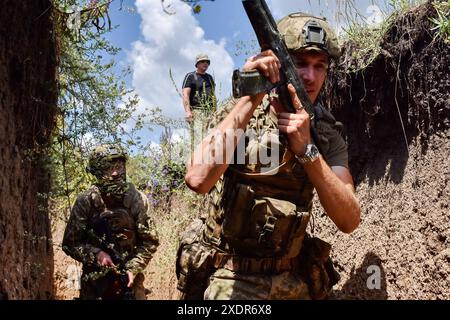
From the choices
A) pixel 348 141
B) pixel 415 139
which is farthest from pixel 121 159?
Result: pixel 415 139

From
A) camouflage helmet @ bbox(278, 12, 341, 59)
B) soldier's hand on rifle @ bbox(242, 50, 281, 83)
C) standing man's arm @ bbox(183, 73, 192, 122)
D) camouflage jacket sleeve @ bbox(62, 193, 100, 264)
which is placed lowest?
camouflage jacket sleeve @ bbox(62, 193, 100, 264)

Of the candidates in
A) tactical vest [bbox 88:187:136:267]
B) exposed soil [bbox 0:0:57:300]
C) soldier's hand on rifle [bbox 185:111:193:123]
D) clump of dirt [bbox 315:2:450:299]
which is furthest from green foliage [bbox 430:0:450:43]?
soldier's hand on rifle [bbox 185:111:193:123]

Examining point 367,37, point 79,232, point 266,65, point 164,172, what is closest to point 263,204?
point 266,65

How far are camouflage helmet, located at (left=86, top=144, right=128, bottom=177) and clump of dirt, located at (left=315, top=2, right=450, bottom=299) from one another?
1.75m

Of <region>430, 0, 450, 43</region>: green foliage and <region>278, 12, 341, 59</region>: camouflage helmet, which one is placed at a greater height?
<region>430, 0, 450, 43</region>: green foliage

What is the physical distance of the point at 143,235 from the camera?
5086mm

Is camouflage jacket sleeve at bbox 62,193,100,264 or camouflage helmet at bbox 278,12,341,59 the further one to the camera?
camouflage jacket sleeve at bbox 62,193,100,264

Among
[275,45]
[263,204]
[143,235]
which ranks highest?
[275,45]

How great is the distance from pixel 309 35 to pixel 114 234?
291 centimetres

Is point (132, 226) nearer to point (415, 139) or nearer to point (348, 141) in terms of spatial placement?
point (348, 141)

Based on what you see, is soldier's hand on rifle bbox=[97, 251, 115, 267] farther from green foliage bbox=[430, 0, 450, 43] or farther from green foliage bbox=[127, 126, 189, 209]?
green foliage bbox=[430, 0, 450, 43]

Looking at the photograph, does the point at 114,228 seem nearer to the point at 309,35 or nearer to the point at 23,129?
the point at 23,129

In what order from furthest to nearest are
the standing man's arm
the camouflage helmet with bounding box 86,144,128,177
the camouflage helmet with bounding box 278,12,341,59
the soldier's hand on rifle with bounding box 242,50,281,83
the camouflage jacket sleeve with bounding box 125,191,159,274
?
1. the standing man's arm
2. the camouflage jacket sleeve with bounding box 125,191,159,274
3. the camouflage helmet with bounding box 86,144,128,177
4. the camouflage helmet with bounding box 278,12,341,59
5. the soldier's hand on rifle with bounding box 242,50,281,83

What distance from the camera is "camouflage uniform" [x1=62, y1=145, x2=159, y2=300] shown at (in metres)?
4.63
